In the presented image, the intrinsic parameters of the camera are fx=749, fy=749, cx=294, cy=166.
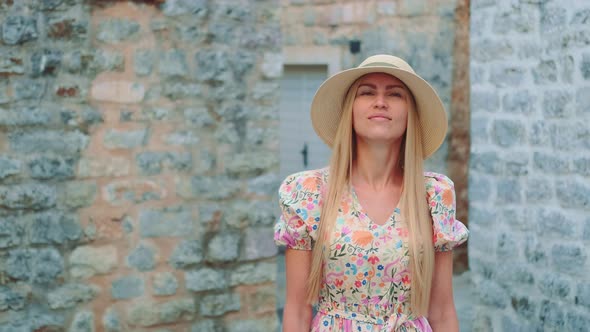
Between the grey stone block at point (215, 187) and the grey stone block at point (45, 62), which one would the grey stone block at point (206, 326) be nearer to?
the grey stone block at point (215, 187)

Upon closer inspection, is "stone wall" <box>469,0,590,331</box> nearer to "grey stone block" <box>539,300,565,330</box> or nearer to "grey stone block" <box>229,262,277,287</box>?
"grey stone block" <box>539,300,565,330</box>

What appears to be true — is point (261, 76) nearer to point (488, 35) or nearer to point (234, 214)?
point (234, 214)

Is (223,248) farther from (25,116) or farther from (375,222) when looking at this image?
(375,222)

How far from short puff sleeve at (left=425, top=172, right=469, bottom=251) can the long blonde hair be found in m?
0.02

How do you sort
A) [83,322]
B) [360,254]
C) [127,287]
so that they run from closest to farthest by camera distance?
[360,254] < [83,322] < [127,287]

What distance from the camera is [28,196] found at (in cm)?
376

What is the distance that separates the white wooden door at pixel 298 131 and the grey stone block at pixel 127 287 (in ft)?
14.2

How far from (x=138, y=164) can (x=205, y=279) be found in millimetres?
771

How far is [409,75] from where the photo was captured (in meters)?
2.05

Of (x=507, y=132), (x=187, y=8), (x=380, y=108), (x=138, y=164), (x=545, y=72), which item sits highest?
(x=187, y=8)

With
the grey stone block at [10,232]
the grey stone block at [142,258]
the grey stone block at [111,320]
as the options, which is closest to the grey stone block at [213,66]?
the grey stone block at [142,258]

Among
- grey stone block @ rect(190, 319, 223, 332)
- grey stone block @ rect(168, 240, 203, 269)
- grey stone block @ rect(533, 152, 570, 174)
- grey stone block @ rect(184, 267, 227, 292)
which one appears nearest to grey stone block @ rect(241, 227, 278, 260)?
grey stone block @ rect(184, 267, 227, 292)

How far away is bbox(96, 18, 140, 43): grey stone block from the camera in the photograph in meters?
3.96

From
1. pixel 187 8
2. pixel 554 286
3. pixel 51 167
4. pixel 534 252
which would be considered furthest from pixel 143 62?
pixel 554 286
